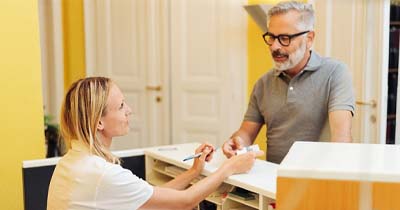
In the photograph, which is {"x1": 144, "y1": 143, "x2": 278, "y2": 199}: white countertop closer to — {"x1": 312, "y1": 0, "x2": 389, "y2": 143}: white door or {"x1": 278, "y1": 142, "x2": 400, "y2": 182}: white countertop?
{"x1": 278, "y1": 142, "x2": 400, "y2": 182}: white countertop

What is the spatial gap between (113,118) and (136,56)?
2.77 meters

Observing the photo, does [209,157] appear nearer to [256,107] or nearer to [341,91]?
[256,107]

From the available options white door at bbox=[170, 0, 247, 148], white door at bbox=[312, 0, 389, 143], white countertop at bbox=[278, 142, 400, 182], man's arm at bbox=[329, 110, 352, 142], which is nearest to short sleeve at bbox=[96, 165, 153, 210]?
white countertop at bbox=[278, 142, 400, 182]

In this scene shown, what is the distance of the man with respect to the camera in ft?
6.88

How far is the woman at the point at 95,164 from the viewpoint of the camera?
1.54 meters

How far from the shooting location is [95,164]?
155 centimetres

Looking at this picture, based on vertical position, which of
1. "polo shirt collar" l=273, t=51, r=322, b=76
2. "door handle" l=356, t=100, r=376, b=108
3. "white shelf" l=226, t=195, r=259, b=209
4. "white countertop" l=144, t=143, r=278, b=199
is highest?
"polo shirt collar" l=273, t=51, r=322, b=76

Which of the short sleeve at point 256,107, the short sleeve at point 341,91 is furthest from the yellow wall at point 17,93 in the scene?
the short sleeve at point 341,91

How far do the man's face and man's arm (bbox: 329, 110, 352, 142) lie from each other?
0.91ft

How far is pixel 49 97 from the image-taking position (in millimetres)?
4598

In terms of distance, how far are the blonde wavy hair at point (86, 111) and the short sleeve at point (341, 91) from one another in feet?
3.06

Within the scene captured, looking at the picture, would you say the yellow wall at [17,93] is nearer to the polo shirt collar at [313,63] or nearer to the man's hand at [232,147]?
the man's hand at [232,147]

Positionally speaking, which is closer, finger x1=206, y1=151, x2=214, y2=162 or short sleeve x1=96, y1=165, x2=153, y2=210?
short sleeve x1=96, y1=165, x2=153, y2=210

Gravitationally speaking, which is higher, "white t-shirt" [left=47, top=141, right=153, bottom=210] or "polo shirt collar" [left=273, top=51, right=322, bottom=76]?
"polo shirt collar" [left=273, top=51, right=322, bottom=76]
